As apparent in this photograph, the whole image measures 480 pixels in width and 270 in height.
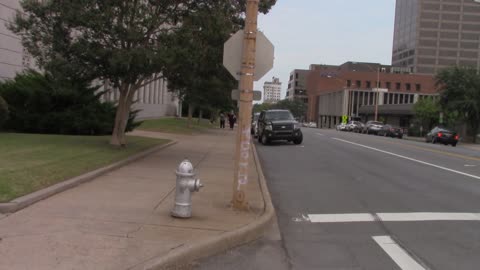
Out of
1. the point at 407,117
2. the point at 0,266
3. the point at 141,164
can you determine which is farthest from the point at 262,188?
the point at 407,117

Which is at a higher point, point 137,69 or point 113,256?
point 137,69

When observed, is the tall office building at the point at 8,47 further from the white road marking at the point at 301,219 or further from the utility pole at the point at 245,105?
the white road marking at the point at 301,219

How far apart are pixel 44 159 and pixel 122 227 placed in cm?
547

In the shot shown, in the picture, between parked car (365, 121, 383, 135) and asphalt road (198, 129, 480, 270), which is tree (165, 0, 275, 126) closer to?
asphalt road (198, 129, 480, 270)

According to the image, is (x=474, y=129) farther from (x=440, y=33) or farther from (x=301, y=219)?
(x=440, y=33)

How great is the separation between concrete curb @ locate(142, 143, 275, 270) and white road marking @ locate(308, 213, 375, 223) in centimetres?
88

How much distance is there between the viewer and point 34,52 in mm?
14945

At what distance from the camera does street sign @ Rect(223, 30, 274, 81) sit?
8.45m

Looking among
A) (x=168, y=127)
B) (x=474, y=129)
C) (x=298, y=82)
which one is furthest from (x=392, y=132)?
(x=298, y=82)

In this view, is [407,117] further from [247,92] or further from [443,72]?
[247,92]

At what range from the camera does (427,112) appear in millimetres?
63688

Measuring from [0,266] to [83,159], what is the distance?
24.6 feet

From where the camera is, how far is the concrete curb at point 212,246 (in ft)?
18.1

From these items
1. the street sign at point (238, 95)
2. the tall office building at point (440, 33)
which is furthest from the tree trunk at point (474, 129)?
the tall office building at point (440, 33)
